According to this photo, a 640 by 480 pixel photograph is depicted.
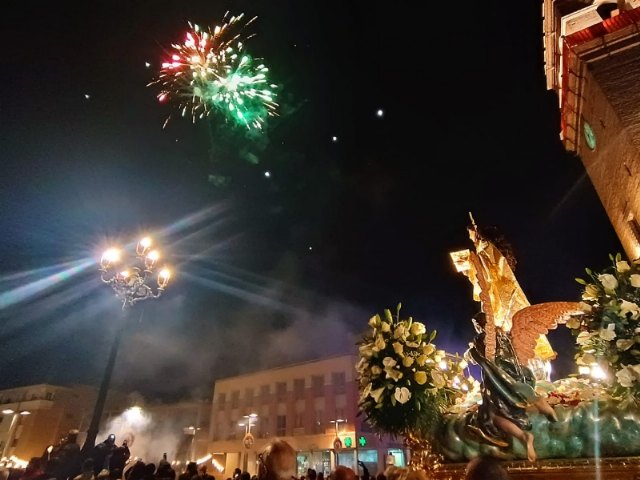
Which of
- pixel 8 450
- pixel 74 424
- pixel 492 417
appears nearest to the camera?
pixel 492 417

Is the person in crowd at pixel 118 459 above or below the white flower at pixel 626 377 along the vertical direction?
below

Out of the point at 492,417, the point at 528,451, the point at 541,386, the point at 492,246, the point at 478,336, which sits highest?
the point at 492,246

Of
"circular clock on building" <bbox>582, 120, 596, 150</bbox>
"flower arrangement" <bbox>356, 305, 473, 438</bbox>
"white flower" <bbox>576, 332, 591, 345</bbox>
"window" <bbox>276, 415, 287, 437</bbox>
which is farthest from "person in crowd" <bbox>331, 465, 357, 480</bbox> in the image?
"window" <bbox>276, 415, 287, 437</bbox>

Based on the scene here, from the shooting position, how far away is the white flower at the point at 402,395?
19.0ft

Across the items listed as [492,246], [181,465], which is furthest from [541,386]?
[181,465]

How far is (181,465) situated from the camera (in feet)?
159

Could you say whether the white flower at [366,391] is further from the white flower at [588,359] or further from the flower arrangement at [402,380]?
the white flower at [588,359]

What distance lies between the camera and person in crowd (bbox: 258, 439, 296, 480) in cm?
367

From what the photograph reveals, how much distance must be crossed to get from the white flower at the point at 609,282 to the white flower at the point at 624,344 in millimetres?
680

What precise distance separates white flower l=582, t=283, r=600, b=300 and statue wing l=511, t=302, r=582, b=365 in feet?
0.95

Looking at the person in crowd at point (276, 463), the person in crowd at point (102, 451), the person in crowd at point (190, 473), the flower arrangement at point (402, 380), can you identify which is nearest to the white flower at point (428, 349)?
the flower arrangement at point (402, 380)

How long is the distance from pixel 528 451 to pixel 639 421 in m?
1.23

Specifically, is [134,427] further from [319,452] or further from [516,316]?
[516,316]

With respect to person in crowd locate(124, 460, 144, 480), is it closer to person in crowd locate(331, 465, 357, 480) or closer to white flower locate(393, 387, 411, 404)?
person in crowd locate(331, 465, 357, 480)
